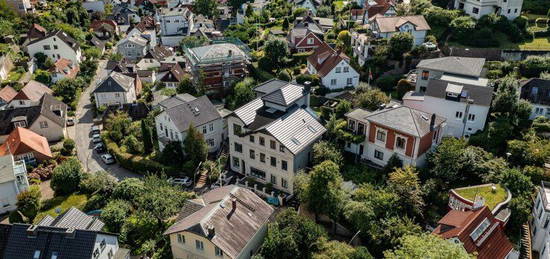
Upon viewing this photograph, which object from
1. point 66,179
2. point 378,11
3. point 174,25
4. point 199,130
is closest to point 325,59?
point 199,130

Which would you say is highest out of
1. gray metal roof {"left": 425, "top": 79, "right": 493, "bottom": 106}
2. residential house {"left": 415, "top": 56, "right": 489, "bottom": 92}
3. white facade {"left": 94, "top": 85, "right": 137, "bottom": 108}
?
residential house {"left": 415, "top": 56, "right": 489, "bottom": 92}

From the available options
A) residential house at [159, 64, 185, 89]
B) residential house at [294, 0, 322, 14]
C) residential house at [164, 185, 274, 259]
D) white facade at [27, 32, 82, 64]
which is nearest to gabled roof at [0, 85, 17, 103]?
white facade at [27, 32, 82, 64]

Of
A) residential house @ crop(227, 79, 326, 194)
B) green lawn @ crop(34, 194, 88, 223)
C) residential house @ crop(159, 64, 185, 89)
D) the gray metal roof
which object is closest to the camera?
residential house @ crop(227, 79, 326, 194)

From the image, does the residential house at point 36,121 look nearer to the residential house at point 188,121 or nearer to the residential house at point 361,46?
the residential house at point 188,121

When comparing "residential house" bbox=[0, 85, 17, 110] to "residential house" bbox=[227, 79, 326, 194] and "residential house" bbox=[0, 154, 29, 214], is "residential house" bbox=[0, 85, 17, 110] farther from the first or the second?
"residential house" bbox=[227, 79, 326, 194]

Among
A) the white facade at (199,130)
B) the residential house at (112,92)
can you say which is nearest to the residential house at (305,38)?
the white facade at (199,130)

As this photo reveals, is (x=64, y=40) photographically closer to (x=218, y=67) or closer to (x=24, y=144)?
(x=24, y=144)

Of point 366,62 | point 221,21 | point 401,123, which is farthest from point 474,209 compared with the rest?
point 221,21
